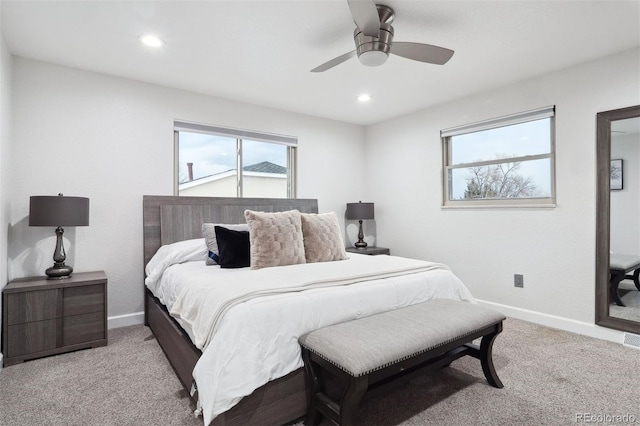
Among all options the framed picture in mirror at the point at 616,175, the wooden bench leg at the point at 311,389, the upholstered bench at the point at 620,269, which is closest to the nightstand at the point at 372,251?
the upholstered bench at the point at 620,269

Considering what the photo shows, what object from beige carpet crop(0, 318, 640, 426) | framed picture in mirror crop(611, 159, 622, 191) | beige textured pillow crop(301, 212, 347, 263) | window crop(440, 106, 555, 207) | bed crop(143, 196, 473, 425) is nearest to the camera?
bed crop(143, 196, 473, 425)

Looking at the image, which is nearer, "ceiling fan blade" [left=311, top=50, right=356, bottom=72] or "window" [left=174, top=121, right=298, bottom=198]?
"ceiling fan blade" [left=311, top=50, right=356, bottom=72]

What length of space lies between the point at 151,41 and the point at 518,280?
155 inches

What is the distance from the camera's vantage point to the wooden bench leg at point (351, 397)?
4.83ft

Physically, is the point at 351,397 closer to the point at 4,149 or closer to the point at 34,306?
the point at 34,306

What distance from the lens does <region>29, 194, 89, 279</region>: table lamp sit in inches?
103

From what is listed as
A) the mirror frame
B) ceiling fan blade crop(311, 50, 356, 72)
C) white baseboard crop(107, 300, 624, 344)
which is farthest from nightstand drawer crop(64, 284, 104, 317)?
the mirror frame

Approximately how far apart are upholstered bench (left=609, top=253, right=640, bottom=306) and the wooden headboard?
11.2 feet

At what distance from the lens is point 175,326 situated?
90.0 inches

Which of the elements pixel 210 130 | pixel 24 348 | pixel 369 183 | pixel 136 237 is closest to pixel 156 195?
pixel 136 237

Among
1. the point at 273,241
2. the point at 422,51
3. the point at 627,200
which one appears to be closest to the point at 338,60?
the point at 422,51

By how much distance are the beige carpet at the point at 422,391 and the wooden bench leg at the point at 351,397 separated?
12.5 inches

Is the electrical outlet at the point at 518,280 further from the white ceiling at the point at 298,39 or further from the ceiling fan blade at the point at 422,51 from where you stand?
the ceiling fan blade at the point at 422,51

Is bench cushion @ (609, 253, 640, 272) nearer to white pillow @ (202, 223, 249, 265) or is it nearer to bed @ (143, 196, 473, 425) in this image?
bed @ (143, 196, 473, 425)
